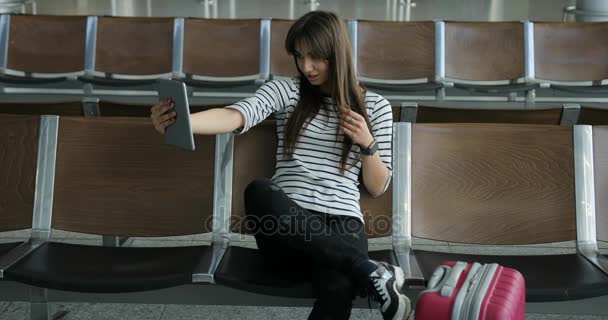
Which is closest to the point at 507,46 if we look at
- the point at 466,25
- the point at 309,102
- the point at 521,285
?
the point at 466,25

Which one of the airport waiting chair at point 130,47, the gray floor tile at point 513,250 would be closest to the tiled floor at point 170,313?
the gray floor tile at point 513,250

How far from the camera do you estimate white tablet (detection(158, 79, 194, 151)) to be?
1.92 meters

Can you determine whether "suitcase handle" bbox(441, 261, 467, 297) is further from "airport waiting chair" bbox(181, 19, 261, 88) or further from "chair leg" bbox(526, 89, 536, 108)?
"chair leg" bbox(526, 89, 536, 108)

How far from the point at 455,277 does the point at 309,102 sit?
2.50 ft

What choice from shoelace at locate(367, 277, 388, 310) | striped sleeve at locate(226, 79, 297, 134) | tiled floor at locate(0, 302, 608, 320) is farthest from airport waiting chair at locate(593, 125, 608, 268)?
striped sleeve at locate(226, 79, 297, 134)

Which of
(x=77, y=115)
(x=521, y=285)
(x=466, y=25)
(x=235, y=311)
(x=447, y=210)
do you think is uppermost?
(x=466, y=25)

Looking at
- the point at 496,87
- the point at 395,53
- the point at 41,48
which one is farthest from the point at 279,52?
the point at 41,48

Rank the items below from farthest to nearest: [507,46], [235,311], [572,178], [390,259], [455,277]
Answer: [507,46] → [235,311] → [572,178] → [390,259] → [455,277]

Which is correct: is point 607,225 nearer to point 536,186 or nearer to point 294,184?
point 536,186

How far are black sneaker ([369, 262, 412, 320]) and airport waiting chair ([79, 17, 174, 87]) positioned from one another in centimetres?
327

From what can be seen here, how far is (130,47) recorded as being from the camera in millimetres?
4910

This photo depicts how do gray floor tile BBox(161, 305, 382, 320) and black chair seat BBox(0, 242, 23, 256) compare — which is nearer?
black chair seat BBox(0, 242, 23, 256)

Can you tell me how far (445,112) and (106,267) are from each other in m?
1.37

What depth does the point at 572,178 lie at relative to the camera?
96.9 inches
